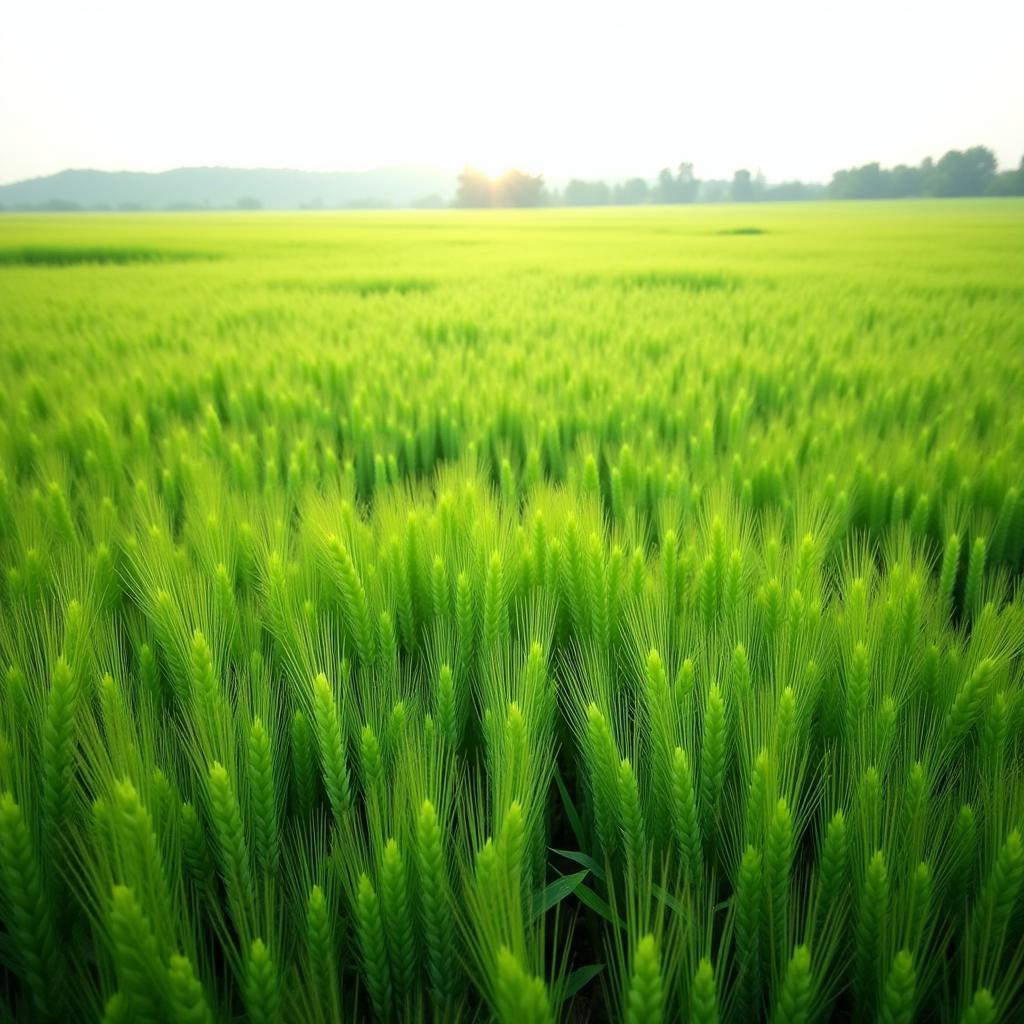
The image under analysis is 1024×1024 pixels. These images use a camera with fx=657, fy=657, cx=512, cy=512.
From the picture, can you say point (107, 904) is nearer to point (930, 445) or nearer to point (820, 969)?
point (820, 969)

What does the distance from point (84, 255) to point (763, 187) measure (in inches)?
3079

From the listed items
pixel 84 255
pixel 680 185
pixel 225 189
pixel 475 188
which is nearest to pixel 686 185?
pixel 680 185

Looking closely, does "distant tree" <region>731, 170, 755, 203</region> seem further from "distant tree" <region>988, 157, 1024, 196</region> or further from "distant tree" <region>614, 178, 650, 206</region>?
"distant tree" <region>988, 157, 1024, 196</region>

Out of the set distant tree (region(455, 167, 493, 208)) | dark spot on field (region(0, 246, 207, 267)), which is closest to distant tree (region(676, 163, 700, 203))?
distant tree (region(455, 167, 493, 208))

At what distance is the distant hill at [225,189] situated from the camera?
129 m

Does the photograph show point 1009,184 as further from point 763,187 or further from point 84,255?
point 84,255

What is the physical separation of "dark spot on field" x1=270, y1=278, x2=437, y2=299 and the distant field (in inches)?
179

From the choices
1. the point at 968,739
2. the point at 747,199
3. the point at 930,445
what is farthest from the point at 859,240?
the point at 747,199

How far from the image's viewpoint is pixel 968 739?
2.65ft

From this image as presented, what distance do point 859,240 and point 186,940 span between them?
15299mm

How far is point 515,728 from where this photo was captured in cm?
64

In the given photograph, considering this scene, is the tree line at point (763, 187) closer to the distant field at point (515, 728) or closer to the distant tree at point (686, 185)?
the distant tree at point (686, 185)

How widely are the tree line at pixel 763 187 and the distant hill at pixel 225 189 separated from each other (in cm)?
3580

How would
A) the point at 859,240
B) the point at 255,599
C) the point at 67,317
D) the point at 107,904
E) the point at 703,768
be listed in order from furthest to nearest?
the point at 859,240
the point at 67,317
the point at 255,599
the point at 703,768
the point at 107,904
